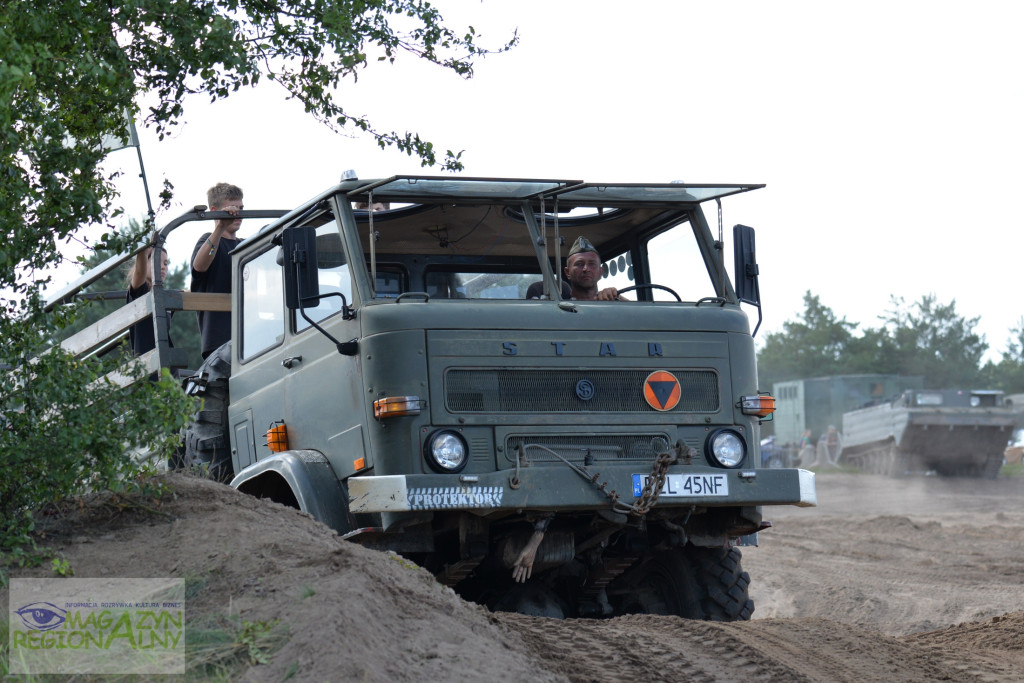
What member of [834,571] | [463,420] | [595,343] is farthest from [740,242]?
[834,571]

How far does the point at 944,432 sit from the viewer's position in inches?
1150

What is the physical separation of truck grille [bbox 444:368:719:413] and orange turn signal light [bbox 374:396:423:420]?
176mm

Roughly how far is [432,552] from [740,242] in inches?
98.0

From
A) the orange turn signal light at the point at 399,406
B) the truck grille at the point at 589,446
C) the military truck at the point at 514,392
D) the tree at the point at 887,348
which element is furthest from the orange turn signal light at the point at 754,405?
the tree at the point at 887,348

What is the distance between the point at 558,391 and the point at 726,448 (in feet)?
3.17

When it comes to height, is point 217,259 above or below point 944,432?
above

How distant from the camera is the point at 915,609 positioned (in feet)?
34.4

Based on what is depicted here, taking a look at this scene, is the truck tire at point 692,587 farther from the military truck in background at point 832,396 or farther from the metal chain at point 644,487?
the military truck in background at point 832,396

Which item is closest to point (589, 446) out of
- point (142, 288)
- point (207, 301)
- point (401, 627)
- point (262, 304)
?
point (401, 627)

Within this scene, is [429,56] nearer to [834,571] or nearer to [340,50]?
[340,50]

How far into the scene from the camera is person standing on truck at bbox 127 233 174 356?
312 inches

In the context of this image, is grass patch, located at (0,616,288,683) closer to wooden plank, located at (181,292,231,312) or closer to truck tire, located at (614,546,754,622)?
truck tire, located at (614,546,754,622)

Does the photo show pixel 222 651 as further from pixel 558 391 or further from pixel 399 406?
pixel 558 391

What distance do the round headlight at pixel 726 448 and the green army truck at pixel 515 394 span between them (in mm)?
11
